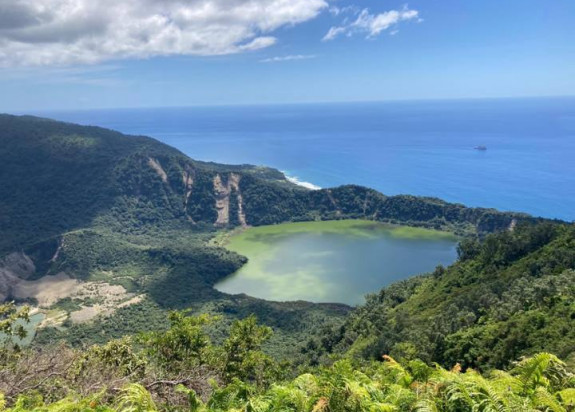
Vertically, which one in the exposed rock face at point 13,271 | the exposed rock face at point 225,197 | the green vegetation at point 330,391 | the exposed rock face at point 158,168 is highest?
the green vegetation at point 330,391

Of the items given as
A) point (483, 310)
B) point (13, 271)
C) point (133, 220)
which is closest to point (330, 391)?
point (483, 310)

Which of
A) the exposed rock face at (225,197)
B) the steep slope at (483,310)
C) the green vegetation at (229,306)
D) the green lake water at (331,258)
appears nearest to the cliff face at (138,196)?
the exposed rock face at (225,197)

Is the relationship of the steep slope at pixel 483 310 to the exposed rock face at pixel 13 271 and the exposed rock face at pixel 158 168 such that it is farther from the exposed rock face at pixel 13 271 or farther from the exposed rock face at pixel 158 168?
the exposed rock face at pixel 158 168

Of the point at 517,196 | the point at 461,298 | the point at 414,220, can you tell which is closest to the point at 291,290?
the point at 461,298

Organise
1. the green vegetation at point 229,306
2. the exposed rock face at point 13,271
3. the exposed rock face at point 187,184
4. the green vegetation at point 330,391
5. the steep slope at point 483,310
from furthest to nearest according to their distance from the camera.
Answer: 1. the exposed rock face at point 187,184
2. the exposed rock face at point 13,271
3. the steep slope at point 483,310
4. the green vegetation at point 229,306
5. the green vegetation at point 330,391

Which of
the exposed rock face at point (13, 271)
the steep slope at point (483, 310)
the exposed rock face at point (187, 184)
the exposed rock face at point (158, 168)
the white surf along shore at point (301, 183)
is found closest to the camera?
the steep slope at point (483, 310)

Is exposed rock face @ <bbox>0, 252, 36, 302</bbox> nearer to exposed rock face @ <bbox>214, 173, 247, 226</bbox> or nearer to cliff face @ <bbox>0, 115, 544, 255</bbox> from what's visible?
cliff face @ <bbox>0, 115, 544, 255</bbox>

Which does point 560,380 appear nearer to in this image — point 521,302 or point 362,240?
point 521,302

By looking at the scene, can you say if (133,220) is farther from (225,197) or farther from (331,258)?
(331,258)
